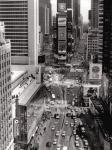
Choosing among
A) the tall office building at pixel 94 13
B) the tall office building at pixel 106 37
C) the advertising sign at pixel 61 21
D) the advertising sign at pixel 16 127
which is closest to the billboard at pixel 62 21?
the advertising sign at pixel 61 21

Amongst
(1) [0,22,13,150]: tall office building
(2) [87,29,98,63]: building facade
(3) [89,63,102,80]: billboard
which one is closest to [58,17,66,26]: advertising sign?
(2) [87,29,98,63]: building facade

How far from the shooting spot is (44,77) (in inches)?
3971

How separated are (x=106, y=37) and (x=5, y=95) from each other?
43.4m

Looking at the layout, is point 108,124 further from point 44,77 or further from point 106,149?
point 44,77

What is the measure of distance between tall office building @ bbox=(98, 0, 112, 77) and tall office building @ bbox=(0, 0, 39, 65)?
17.1 m

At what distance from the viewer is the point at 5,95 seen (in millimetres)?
38844

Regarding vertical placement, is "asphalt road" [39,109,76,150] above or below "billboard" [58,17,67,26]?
below

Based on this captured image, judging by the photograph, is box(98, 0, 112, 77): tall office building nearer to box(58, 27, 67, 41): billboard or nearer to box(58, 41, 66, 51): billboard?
box(58, 27, 67, 41): billboard

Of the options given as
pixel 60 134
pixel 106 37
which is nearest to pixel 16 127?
pixel 60 134

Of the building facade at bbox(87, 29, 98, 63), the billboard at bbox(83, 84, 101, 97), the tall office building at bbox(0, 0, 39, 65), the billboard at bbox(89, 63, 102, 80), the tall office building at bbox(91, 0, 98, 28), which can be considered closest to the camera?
the billboard at bbox(83, 84, 101, 97)

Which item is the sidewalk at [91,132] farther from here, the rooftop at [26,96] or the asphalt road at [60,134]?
the rooftop at [26,96]

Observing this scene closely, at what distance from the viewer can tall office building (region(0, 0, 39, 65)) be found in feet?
275

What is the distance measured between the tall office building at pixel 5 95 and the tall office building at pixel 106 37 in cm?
3809

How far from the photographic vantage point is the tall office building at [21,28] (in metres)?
83.9
